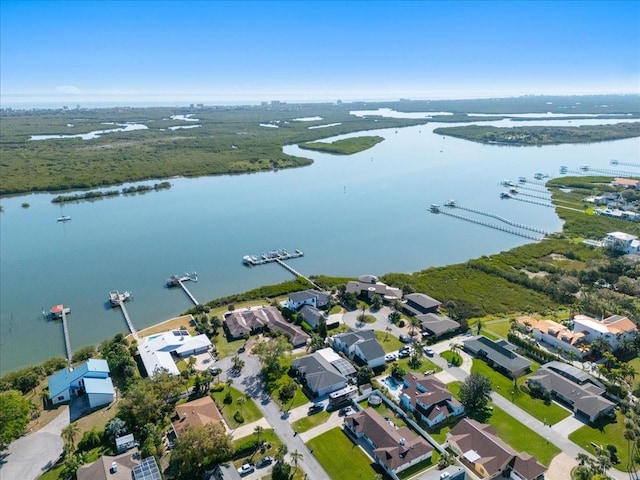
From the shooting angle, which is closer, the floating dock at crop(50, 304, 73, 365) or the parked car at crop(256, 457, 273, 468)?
the parked car at crop(256, 457, 273, 468)

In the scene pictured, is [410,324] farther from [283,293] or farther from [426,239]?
[426,239]

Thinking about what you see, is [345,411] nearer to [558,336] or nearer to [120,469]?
[120,469]

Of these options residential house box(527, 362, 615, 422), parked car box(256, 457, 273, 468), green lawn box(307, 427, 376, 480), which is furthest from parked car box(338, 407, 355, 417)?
residential house box(527, 362, 615, 422)

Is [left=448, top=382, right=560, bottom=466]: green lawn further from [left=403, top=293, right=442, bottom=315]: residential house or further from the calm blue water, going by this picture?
the calm blue water

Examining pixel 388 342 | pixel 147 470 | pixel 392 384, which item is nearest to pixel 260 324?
pixel 388 342

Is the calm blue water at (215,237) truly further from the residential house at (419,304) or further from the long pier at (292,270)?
the residential house at (419,304)

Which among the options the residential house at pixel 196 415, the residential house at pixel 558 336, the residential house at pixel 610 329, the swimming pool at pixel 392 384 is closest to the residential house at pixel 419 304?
the residential house at pixel 558 336
